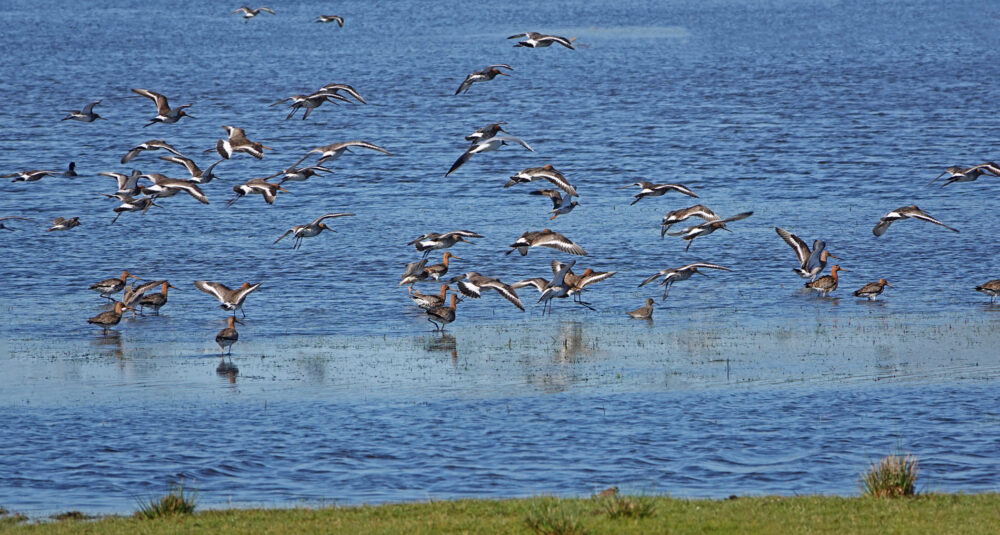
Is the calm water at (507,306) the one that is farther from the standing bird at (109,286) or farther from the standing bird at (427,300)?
the standing bird at (109,286)

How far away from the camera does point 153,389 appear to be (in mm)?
21875

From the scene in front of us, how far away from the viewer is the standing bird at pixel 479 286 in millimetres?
28484

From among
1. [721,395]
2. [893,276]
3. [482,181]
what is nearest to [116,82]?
[482,181]

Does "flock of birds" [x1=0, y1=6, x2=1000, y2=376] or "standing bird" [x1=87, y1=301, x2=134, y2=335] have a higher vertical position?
"flock of birds" [x1=0, y1=6, x2=1000, y2=376]

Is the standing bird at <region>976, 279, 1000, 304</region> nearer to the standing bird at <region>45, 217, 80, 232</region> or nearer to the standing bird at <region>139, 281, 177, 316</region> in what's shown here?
the standing bird at <region>139, 281, 177, 316</region>

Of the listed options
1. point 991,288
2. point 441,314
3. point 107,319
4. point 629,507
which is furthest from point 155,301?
point 991,288

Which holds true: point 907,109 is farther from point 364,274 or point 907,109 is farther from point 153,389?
point 153,389

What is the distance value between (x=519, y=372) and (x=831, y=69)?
62342 mm

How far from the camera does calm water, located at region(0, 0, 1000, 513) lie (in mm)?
18250

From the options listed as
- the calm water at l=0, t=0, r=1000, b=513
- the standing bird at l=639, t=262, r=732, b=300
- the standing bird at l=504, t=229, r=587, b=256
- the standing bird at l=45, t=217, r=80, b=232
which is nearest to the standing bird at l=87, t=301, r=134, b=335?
the calm water at l=0, t=0, r=1000, b=513

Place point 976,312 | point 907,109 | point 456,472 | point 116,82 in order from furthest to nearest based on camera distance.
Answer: point 116,82, point 907,109, point 976,312, point 456,472

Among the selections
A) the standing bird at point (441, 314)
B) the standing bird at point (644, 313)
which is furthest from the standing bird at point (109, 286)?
the standing bird at point (644, 313)

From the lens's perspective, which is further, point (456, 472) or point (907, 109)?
point (907, 109)

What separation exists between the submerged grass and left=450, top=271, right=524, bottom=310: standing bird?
1333 cm
